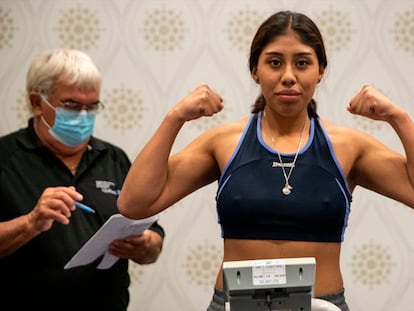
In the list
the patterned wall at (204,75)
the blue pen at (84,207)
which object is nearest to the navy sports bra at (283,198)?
the blue pen at (84,207)

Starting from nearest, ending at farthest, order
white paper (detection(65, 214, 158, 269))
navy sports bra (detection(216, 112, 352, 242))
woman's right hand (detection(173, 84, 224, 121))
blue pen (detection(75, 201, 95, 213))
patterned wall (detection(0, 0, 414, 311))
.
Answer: navy sports bra (detection(216, 112, 352, 242)), woman's right hand (detection(173, 84, 224, 121)), white paper (detection(65, 214, 158, 269)), blue pen (detection(75, 201, 95, 213)), patterned wall (detection(0, 0, 414, 311))

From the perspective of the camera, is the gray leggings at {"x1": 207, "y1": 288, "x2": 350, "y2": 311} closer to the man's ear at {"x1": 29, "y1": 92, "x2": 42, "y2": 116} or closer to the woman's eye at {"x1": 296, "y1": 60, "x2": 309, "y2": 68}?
the woman's eye at {"x1": 296, "y1": 60, "x2": 309, "y2": 68}

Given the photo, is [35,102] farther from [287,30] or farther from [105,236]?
[287,30]

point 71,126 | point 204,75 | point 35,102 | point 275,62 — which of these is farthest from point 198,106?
point 204,75

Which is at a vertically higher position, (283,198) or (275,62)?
(275,62)

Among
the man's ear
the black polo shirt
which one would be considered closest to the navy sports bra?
the black polo shirt

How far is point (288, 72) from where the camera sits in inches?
60.3

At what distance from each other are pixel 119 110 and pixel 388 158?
4.67ft

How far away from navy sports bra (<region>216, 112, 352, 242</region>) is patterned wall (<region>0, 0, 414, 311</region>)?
Answer: 1.16 m

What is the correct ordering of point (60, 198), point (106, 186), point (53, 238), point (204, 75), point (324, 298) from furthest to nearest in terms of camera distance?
point (204, 75) < point (106, 186) < point (53, 238) < point (60, 198) < point (324, 298)

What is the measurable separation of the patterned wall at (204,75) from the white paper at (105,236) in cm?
58

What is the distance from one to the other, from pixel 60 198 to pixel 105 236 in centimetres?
18

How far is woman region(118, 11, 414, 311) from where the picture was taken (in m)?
1.52

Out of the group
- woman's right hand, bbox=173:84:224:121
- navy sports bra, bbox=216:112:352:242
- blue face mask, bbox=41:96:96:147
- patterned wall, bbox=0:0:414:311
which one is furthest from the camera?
patterned wall, bbox=0:0:414:311
